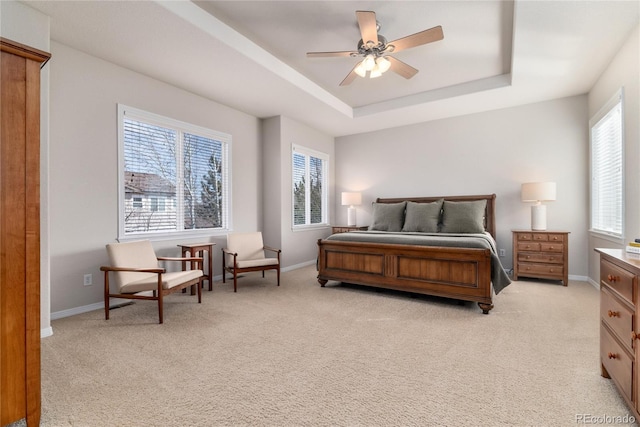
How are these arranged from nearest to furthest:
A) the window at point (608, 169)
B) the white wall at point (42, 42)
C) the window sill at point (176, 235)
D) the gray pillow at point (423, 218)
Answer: the white wall at point (42, 42), the window at point (608, 169), the window sill at point (176, 235), the gray pillow at point (423, 218)

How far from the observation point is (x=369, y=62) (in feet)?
10.2

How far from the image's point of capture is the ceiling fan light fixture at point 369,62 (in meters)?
3.10

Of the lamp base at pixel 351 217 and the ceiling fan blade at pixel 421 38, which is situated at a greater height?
the ceiling fan blade at pixel 421 38

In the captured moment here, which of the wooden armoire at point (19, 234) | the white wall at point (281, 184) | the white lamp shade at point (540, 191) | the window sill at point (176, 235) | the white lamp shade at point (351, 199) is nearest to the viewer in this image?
the wooden armoire at point (19, 234)

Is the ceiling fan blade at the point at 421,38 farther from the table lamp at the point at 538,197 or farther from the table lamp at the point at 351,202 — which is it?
the table lamp at the point at 351,202

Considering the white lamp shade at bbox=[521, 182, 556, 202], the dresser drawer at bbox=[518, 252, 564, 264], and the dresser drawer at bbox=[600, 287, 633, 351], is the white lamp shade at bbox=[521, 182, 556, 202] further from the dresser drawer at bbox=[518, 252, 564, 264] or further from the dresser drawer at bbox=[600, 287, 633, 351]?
the dresser drawer at bbox=[600, 287, 633, 351]

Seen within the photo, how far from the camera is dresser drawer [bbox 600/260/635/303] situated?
1.53 metres

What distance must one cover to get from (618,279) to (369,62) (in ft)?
8.82

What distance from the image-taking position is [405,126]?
6.05m

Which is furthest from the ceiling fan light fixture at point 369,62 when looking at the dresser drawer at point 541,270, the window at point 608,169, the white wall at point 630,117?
the dresser drawer at point 541,270

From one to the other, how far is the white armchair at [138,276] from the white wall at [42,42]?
0.44 m

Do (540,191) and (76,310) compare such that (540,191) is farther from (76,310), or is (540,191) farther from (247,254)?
(76,310)

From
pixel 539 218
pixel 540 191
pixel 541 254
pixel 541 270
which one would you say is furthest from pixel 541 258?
pixel 540 191

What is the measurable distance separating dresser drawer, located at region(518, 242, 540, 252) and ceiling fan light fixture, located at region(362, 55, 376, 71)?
348 cm
